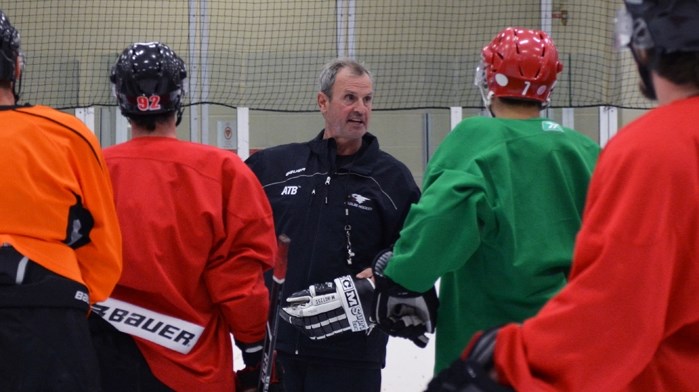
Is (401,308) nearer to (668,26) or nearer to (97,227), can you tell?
(97,227)

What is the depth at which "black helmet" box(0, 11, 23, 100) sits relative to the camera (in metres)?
1.80

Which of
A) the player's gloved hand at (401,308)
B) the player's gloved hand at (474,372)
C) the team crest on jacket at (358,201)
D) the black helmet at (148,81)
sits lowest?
the player's gloved hand at (401,308)

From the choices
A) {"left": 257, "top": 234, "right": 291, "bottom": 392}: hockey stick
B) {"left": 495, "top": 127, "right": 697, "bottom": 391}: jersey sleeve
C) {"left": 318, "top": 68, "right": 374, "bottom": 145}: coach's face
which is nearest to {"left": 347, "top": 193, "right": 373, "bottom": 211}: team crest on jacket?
{"left": 318, "top": 68, "right": 374, "bottom": 145}: coach's face

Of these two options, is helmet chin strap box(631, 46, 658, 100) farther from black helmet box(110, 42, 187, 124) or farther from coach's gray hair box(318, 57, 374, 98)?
coach's gray hair box(318, 57, 374, 98)

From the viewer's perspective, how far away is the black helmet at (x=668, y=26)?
1124 millimetres

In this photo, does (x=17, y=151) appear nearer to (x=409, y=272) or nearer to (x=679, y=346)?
(x=409, y=272)

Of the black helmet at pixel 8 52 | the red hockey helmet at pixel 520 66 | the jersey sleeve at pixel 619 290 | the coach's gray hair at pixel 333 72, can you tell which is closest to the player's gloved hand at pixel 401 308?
the red hockey helmet at pixel 520 66

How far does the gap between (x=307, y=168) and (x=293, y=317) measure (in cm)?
44

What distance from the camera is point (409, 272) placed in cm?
186

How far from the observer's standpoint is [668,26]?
3.73 ft

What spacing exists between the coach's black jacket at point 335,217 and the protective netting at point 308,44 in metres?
2.73

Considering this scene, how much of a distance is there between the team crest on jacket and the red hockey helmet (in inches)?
30.5

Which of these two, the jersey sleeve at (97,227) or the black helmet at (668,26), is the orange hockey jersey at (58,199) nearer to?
the jersey sleeve at (97,227)

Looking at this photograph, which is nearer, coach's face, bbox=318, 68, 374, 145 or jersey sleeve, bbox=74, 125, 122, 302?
jersey sleeve, bbox=74, 125, 122, 302
